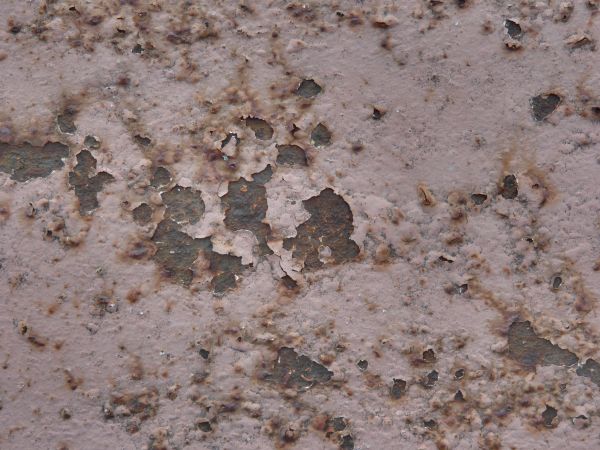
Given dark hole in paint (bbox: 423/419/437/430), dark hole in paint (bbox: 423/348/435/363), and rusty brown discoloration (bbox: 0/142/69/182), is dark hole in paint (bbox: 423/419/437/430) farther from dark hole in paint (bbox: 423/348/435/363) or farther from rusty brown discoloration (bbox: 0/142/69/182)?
rusty brown discoloration (bbox: 0/142/69/182)

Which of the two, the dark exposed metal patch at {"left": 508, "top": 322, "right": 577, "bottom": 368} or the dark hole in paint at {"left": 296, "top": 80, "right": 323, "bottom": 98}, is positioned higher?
the dark hole in paint at {"left": 296, "top": 80, "right": 323, "bottom": 98}

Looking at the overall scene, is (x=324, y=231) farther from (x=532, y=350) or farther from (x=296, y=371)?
(x=532, y=350)

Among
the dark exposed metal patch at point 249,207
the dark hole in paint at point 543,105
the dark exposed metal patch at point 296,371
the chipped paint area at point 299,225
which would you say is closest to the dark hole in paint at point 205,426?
the chipped paint area at point 299,225

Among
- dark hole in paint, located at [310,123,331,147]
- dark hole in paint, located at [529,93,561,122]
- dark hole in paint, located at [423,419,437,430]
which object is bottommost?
dark hole in paint, located at [423,419,437,430]

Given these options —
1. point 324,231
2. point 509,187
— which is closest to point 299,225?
point 324,231

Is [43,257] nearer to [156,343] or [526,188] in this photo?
[156,343]

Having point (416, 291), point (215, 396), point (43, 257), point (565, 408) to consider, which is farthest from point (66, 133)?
point (565, 408)

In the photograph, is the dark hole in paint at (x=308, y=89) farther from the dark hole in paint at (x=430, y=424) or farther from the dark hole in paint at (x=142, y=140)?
the dark hole in paint at (x=430, y=424)

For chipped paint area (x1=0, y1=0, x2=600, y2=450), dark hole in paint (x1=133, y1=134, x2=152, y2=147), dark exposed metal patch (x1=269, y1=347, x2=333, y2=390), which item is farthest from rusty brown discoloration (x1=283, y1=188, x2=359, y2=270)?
dark hole in paint (x1=133, y1=134, x2=152, y2=147)
